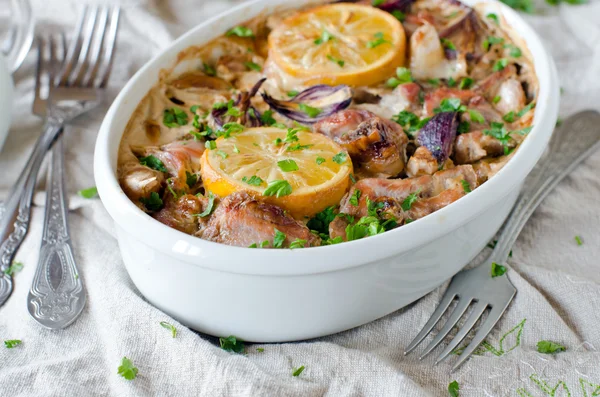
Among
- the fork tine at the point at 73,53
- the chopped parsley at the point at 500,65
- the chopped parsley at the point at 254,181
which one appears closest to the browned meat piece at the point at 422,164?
the chopped parsley at the point at 254,181

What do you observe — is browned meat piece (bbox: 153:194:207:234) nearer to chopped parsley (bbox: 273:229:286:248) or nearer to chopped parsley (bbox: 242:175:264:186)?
chopped parsley (bbox: 242:175:264:186)

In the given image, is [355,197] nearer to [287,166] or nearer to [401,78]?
[287,166]

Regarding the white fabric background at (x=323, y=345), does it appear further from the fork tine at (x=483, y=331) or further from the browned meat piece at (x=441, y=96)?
the browned meat piece at (x=441, y=96)

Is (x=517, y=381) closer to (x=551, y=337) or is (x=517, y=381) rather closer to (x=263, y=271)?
(x=551, y=337)

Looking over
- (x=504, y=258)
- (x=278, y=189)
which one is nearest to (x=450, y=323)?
(x=504, y=258)

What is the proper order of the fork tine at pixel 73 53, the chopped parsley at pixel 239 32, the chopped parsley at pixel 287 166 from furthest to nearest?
the fork tine at pixel 73 53 < the chopped parsley at pixel 239 32 < the chopped parsley at pixel 287 166

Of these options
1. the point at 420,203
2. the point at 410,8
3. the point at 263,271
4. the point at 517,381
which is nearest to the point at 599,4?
the point at 410,8
